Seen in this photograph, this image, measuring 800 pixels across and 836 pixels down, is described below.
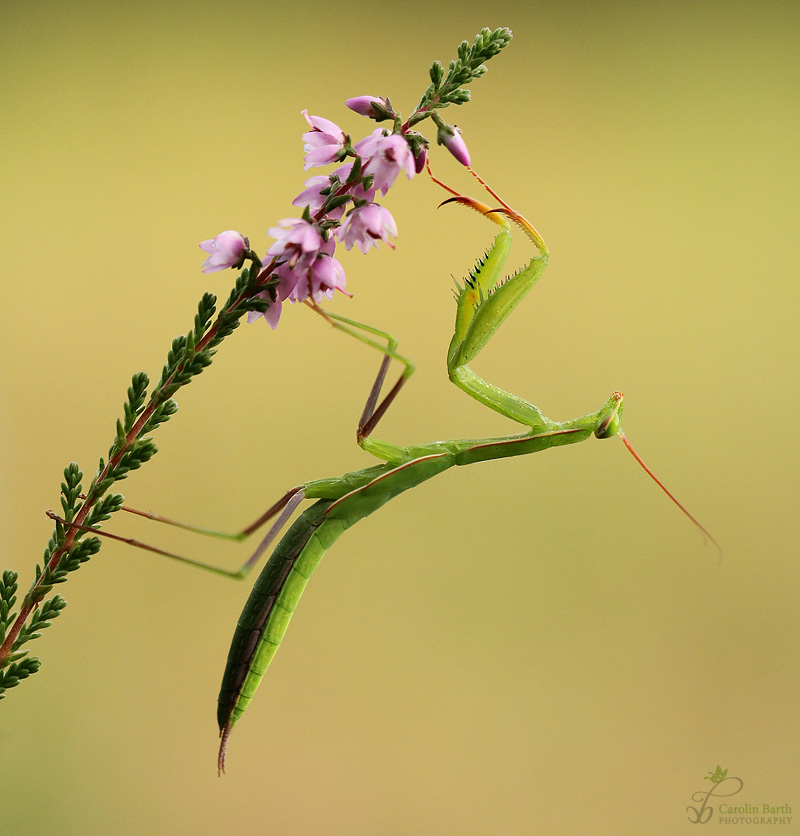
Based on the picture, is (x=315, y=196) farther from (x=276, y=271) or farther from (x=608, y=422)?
(x=608, y=422)

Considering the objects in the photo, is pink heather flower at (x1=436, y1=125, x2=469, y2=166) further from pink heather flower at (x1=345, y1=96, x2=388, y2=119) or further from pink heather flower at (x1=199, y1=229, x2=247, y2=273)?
pink heather flower at (x1=199, y1=229, x2=247, y2=273)

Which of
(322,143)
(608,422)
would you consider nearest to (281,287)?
(322,143)

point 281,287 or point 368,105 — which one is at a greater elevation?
point 368,105

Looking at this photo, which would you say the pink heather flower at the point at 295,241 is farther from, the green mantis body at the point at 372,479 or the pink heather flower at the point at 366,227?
the green mantis body at the point at 372,479

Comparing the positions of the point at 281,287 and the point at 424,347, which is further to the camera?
the point at 424,347

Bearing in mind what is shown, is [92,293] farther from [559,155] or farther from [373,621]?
[559,155]

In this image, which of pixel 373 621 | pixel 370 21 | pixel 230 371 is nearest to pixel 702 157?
pixel 370 21
